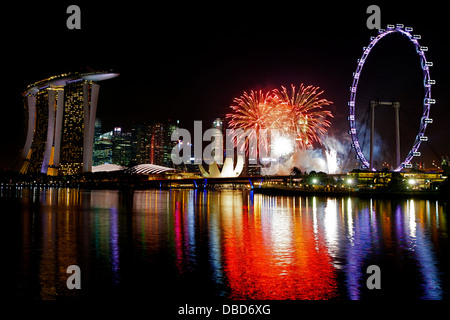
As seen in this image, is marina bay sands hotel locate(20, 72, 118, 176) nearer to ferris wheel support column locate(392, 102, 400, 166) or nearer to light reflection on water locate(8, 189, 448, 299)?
ferris wheel support column locate(392, 102, 400, 166)

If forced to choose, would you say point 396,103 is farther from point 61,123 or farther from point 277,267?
point 61,123

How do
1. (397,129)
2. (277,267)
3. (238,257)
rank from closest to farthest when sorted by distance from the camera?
1. (277,267)
2. (238,257)
3. (397,129)

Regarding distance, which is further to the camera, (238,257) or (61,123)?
(61,123)

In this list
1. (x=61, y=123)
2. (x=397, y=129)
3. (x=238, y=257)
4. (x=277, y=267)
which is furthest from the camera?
(x=61, y=123)

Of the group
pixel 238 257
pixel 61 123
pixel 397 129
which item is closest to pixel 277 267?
pixel 238 257

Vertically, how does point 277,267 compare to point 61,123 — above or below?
below

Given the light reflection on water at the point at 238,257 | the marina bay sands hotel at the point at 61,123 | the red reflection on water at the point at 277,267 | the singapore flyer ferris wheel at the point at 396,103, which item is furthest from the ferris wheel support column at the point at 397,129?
the marina bay sands hotel at the point at 61,123

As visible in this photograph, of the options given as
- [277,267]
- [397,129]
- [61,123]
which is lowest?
[277,267]

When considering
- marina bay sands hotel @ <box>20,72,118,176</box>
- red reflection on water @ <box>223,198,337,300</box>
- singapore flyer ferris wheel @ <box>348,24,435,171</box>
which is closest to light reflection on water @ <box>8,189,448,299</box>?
red reflection on water @ <box>223,198,337,300</box>
